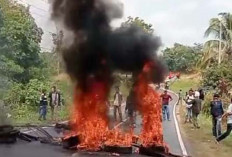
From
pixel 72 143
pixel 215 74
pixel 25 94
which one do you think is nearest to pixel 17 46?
pixel 25 94

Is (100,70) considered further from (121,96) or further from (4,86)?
(4,86)

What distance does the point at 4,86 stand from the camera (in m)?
22.8

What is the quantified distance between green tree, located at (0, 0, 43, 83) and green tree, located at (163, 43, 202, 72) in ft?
131

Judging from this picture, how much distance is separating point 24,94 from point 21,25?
435cm

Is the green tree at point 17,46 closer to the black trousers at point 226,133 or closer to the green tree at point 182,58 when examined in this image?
the black trousers at point 226,133

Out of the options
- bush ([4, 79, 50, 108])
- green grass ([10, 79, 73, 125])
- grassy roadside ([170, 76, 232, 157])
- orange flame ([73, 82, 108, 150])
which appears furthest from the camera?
bush ([4, 79, 50, 108])

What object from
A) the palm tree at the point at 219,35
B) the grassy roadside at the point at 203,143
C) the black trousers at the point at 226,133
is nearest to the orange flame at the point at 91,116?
the grassy roadside at the point at 203,143

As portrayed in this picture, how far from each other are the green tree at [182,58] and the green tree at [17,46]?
40.1 metres

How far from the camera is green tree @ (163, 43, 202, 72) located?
69000mm

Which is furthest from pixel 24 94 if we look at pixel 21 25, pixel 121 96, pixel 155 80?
pixel 155 80

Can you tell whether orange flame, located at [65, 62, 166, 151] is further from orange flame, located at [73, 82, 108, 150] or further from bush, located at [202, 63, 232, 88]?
bush, located at [202, 63, 232, 88]

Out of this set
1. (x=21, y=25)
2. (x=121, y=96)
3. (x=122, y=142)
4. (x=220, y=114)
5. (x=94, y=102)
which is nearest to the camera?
(x=122, y=142)

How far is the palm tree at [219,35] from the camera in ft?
129

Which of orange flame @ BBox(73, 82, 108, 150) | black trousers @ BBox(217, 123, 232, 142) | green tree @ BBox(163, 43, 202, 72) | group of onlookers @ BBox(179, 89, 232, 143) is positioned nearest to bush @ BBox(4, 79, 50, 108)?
group of onlookers @ BBox(179, 89, 232, 143)
